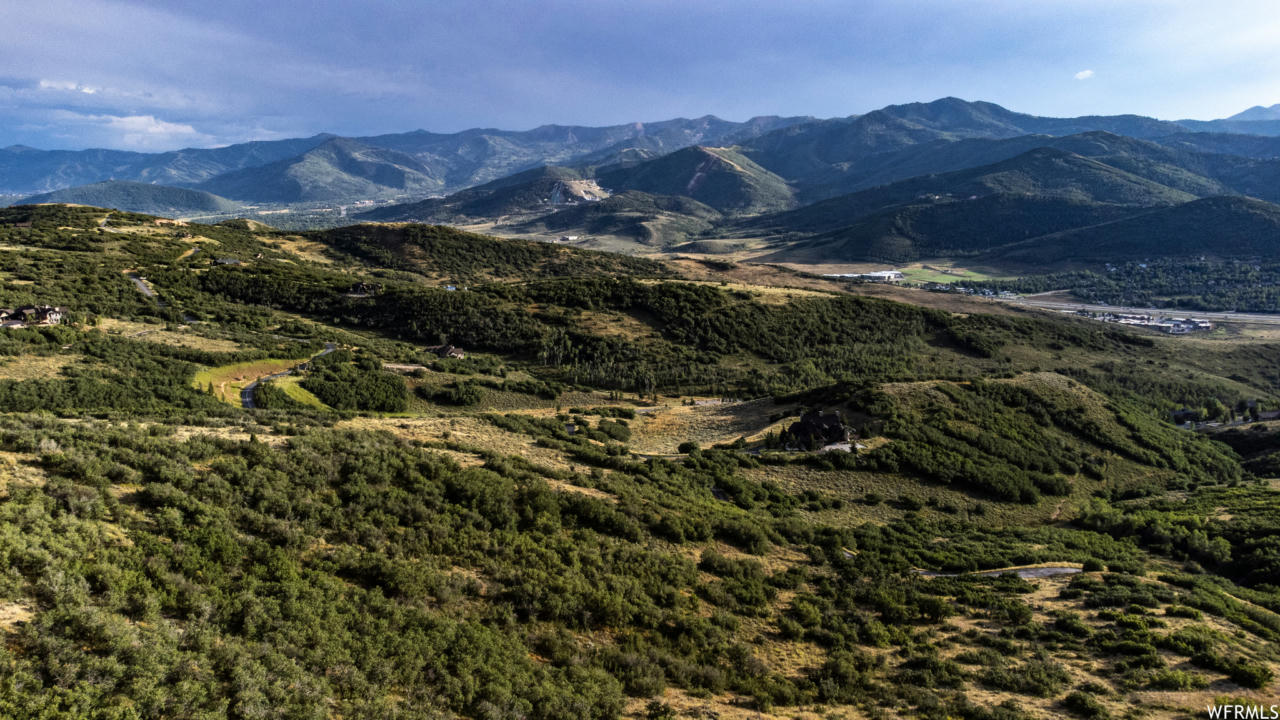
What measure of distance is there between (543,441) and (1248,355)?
5221 inches

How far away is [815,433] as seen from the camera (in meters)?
37.9

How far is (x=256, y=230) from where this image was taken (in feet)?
412

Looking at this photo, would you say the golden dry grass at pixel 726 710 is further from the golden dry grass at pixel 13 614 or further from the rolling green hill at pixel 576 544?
the golden dry grass at pixel 13 614

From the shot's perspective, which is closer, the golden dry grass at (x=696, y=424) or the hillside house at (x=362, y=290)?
the golden dry grass at (x=696, y=424)

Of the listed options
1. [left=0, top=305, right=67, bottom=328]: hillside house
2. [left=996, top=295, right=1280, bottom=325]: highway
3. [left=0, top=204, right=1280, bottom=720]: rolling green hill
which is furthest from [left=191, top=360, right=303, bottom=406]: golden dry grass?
[left=996, top=295, right=1280, bottom=325]: highway

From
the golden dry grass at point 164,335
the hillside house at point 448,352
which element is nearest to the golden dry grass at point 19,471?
the golden dry grass at point 164,335

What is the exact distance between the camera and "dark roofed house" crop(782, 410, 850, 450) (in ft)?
122

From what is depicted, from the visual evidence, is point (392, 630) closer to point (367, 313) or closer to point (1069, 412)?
point (1069, 412)

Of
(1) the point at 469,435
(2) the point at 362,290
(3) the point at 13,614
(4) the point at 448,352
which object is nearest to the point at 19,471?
(3) the point at 13,614

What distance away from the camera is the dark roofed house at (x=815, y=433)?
37156mm

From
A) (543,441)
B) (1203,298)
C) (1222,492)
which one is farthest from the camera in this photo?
(1203,298)

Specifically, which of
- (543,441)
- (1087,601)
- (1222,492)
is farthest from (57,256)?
(1222,492)

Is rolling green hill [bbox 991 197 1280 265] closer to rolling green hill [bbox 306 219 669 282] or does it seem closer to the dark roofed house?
rolling green hill [bbox 306 219 669 282]

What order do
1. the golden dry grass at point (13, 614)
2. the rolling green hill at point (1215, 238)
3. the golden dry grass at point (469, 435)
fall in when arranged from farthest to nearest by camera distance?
the rolling green hill at point (1215, 238), the golden dry grass at point (469, 435), the golden dry grass at point (13, 614)
